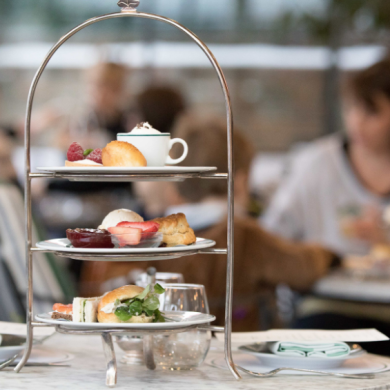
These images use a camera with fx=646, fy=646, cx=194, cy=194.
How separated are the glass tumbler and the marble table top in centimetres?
3

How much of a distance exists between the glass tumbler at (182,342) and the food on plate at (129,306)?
0.15 m

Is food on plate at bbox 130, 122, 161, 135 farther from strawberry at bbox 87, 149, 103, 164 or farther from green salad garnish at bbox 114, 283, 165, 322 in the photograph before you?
green salad garnish at bbox 114, 283, 165, 322

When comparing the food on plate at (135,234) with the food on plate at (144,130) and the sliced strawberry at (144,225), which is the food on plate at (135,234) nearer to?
the sliced strawberry at (144,225)

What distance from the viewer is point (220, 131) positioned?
244 cm

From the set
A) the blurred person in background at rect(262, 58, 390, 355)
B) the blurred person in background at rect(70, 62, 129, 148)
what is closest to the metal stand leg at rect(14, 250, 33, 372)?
the blurred person in background at rect(262, 58, 390, 355)

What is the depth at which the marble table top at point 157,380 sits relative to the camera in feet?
3.12

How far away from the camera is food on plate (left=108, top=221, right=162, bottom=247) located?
932 millimetres

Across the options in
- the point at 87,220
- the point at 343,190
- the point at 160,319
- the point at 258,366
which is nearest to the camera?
the point at 160,319

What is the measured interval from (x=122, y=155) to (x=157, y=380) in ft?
1.15

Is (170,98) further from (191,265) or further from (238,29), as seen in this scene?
(238,29)

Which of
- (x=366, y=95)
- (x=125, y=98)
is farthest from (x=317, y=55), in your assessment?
(x=366, y=95)

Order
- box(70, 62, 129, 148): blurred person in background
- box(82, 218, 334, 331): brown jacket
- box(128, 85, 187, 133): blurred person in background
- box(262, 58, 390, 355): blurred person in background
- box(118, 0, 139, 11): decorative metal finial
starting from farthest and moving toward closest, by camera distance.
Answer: box(70, 62, 129, 148): blurred person in background
box(128, 85, 187, 133): blurred person in background
box(262, 58, 390, 355): blurred person in background
box(82, 218, 334, 331): brown jacket
box(118, 0, 139, 11): decorative metal finial

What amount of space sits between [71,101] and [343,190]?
3.63 meters

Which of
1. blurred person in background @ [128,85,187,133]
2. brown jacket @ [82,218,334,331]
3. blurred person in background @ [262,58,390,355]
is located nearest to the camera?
brown jacket @ [82,218,334,331]
